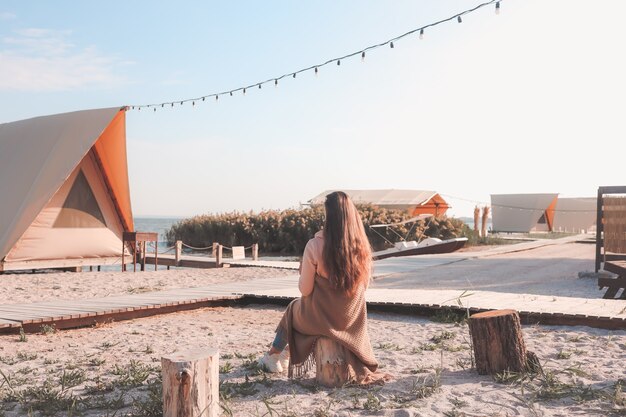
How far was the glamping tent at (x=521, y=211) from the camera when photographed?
34.8 m

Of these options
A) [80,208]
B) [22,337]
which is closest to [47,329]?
[22,337]

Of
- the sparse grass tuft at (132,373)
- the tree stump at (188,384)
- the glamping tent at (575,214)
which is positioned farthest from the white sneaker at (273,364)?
the glamping tent at (575,214)

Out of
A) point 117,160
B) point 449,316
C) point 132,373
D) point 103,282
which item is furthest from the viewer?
point 117,160

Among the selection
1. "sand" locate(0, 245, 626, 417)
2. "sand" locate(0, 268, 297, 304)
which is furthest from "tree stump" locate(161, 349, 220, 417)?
"sand" locate(0, 268, 297, 304)

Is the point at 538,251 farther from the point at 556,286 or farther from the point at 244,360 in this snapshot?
the point at 244,360

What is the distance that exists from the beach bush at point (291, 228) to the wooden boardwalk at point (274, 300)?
502 inches

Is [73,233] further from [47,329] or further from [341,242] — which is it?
[341,242]

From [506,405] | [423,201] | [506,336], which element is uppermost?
[423,201]

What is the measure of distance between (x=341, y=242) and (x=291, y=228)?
18851mm

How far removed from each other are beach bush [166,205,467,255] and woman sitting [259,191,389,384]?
16769 millimetres

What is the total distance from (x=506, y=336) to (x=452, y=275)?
733cm

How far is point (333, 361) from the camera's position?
4.26 meters

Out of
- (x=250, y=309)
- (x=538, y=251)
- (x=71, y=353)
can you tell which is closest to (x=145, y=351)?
(x=71, y=353)

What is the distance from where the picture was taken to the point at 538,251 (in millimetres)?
18516
